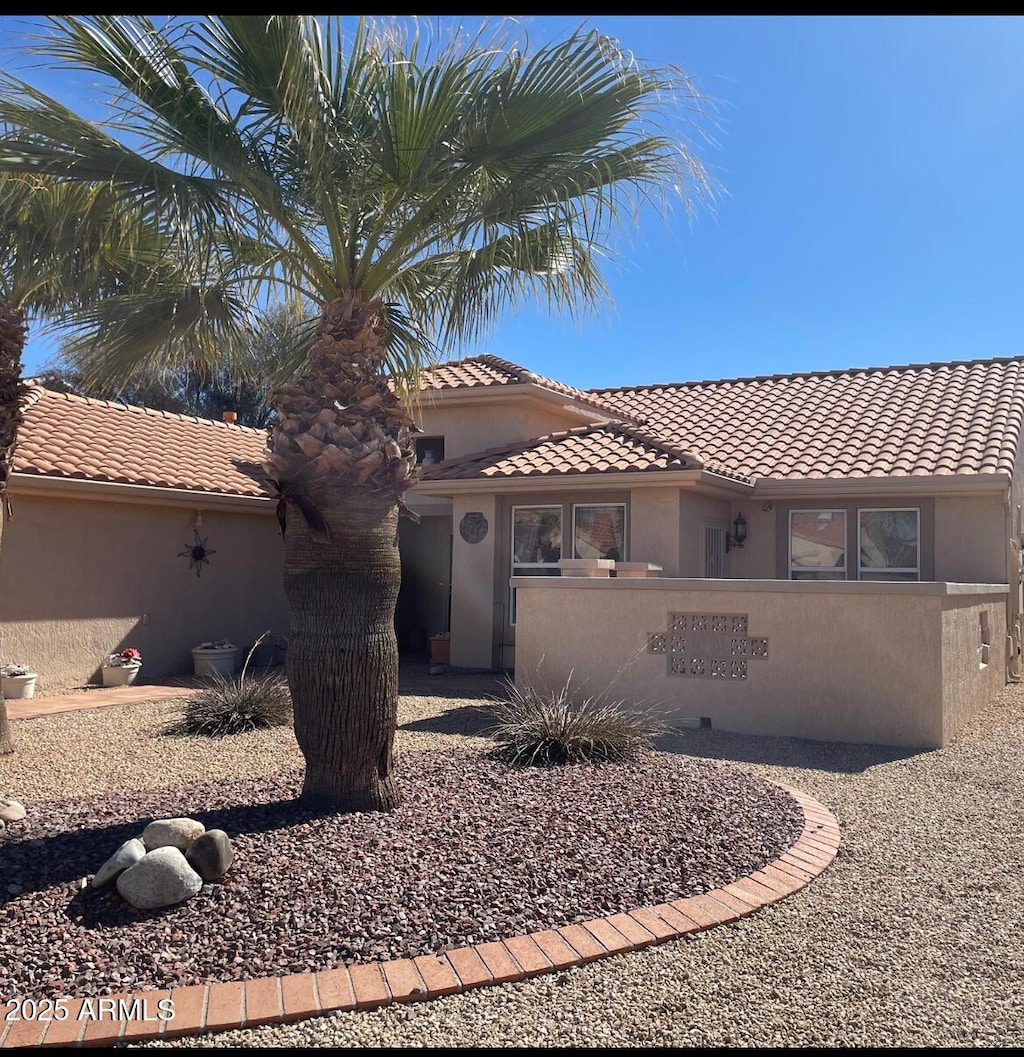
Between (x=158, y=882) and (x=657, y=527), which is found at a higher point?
(x=657, y=527)

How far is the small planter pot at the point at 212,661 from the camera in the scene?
1516cm

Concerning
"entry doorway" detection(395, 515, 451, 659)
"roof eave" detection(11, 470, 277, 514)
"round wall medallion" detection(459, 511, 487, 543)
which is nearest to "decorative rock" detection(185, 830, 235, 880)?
"roof eave" detection(11, 470, 277, 514)

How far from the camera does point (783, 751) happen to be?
9.51m

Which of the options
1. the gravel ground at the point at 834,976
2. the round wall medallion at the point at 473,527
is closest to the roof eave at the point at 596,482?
the round wall medallion at the point at 473,527

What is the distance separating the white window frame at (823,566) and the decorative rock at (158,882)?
1227 cm

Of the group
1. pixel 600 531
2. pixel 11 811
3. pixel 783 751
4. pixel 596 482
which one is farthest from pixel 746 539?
pixel 11 811

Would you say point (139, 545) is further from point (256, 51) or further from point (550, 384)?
point (256, 51)

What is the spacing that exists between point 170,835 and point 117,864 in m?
0.32

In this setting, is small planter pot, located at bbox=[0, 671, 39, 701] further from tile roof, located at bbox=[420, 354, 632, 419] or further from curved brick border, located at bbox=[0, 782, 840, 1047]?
curved brick border, located at bbox=[0, 782, 840, 1047]

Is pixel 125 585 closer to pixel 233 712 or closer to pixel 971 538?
pixel 233 712

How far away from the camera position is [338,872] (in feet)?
16.5

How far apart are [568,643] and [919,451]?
710cm

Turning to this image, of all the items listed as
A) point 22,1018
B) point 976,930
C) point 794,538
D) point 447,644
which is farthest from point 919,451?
point 22,1018

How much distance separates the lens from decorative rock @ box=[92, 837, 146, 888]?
4.78 metres
